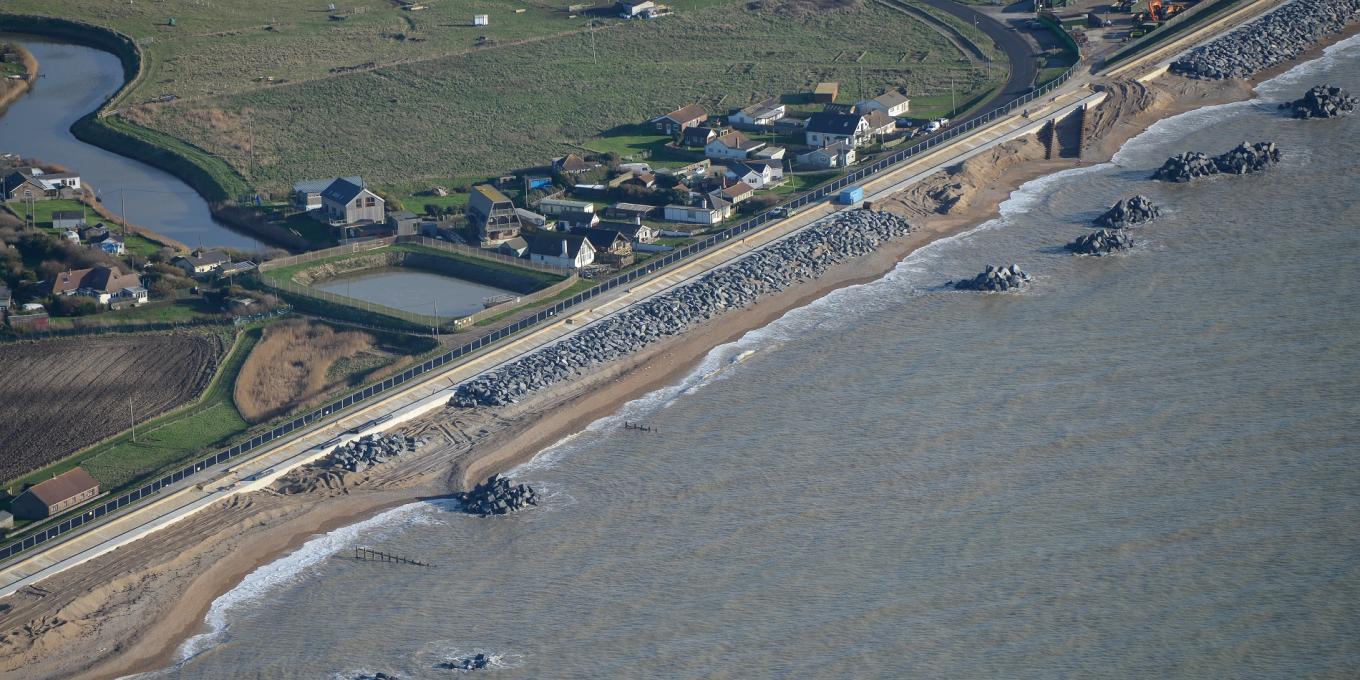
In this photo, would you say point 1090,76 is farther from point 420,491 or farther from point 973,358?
point 420,491

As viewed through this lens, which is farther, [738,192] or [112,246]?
[738,192]

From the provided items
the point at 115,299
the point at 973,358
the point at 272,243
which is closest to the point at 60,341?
the point at 115,299

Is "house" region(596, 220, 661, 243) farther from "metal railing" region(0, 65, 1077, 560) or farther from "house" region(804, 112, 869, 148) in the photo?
"house" region(804, 112, 869, 148)

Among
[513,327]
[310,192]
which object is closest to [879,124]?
[310,192]

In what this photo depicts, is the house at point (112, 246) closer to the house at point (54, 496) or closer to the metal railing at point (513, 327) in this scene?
the metal railing at point (513, 327)

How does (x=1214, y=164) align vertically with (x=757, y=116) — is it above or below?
below

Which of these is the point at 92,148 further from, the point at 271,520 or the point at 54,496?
the point at 271,520
